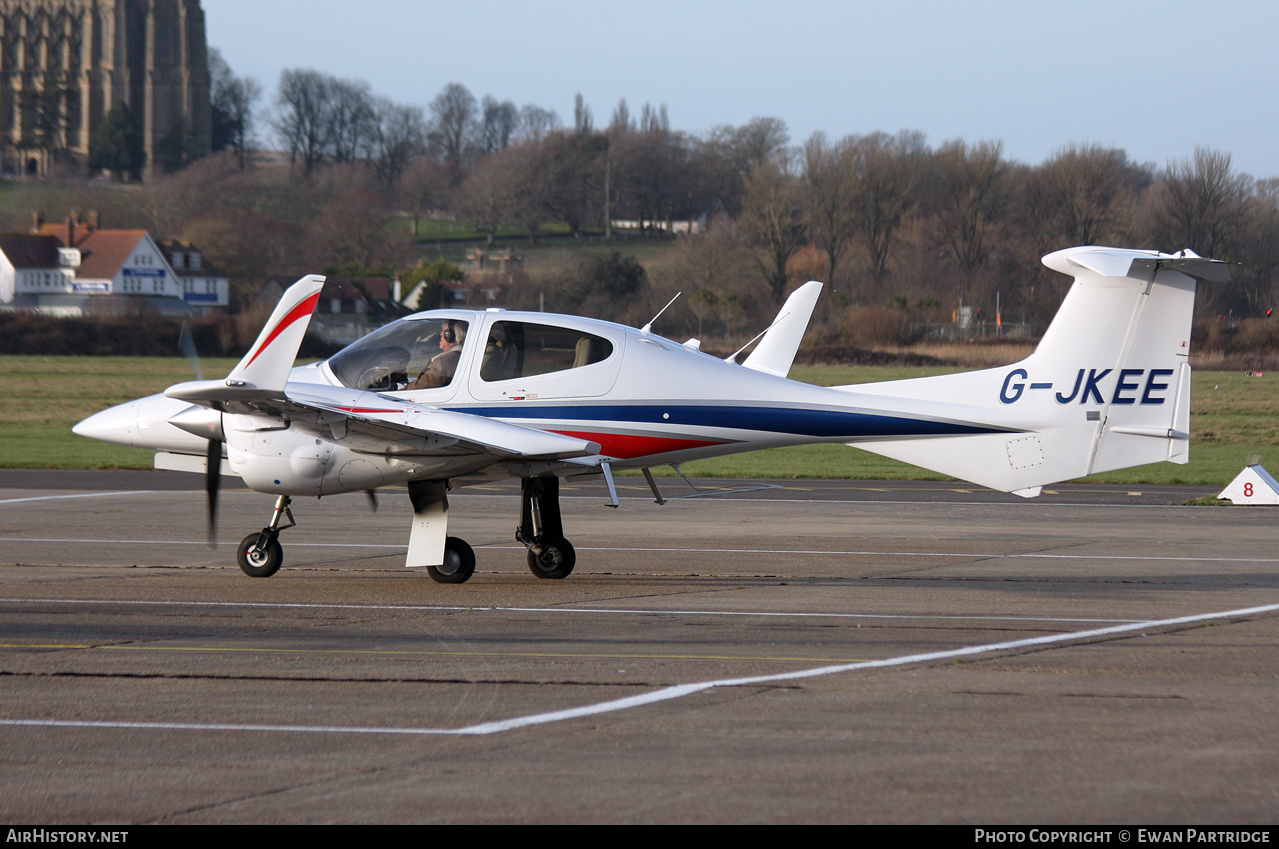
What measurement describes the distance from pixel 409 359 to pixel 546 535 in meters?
2.32

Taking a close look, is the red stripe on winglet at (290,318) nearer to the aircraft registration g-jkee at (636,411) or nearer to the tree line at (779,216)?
the aircraft registration g-jkee at (636,411)

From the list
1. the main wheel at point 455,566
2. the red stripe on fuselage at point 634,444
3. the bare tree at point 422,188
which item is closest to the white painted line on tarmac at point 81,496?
the main wheel at point 455,566

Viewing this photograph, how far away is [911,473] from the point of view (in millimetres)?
26438

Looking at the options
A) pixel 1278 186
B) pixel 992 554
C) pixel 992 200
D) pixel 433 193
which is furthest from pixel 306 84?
pixel 992 554

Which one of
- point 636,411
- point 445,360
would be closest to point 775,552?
point 636,411

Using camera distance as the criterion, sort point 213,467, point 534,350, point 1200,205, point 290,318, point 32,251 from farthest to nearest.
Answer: point 32,251
point 1200,205
point 534,350
point 213,467
point 290,318

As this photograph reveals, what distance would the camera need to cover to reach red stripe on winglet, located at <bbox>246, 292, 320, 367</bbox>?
1024 centimetres

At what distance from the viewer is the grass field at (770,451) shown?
2556cm

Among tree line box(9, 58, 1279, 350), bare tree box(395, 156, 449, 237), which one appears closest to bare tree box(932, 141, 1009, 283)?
tree line box(9, 58, 1279, 350)

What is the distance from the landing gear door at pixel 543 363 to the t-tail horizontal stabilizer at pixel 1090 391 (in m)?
2.79

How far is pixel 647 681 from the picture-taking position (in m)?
8.16

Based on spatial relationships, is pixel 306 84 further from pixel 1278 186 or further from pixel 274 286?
pixel 1278 186

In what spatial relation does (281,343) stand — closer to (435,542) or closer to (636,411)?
(435,542)

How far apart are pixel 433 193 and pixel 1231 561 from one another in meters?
118
